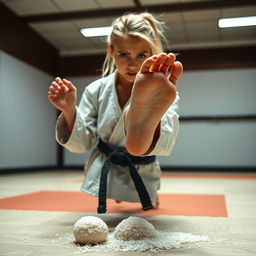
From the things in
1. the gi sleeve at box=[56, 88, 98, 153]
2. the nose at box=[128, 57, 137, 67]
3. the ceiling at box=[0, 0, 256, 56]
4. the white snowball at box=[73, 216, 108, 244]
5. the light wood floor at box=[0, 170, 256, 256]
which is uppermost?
the ceiling at box=[0, 0, 256, 56]

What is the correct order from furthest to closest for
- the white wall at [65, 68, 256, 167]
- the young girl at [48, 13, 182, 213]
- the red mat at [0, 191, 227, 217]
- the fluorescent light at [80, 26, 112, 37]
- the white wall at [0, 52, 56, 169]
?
the white wall at [65, 68, 256, 167] < the fluorescent light at [80, 26, 112, 37] < the white wall at [0, 52, 56, 169] < the red mat at [0, 191, 227, 217] < the young girl at [48, 13, 182, 213]

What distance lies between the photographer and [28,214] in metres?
1.97

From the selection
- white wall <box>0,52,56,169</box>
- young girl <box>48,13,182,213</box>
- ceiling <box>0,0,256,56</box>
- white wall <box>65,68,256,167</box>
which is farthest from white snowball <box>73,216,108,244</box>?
white wall <box>65,68,256,167</box>

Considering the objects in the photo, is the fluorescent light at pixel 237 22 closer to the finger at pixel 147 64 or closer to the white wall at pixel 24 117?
the white wall at pixel 24 117

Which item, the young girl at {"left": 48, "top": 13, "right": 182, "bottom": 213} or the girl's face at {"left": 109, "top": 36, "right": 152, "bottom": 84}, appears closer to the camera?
the young girl at {"left": 48, "top": 13, "right": 182, "bottom": 213}

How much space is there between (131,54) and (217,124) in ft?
19.4

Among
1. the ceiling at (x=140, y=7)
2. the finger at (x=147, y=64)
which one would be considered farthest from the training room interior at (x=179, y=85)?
the finger at (x=147, y=64)

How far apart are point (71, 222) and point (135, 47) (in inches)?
37.4

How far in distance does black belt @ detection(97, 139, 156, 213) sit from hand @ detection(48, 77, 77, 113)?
0.37 m

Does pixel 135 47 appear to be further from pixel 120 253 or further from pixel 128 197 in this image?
pixel 120 253

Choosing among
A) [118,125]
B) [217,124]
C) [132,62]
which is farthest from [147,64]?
[217,124]

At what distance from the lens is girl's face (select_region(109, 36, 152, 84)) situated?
177 cm

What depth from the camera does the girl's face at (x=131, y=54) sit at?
177cm

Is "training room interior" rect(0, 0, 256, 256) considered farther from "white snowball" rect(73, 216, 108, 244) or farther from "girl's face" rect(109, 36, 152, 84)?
"white snowball" rect(73, 216, 108, 244)
